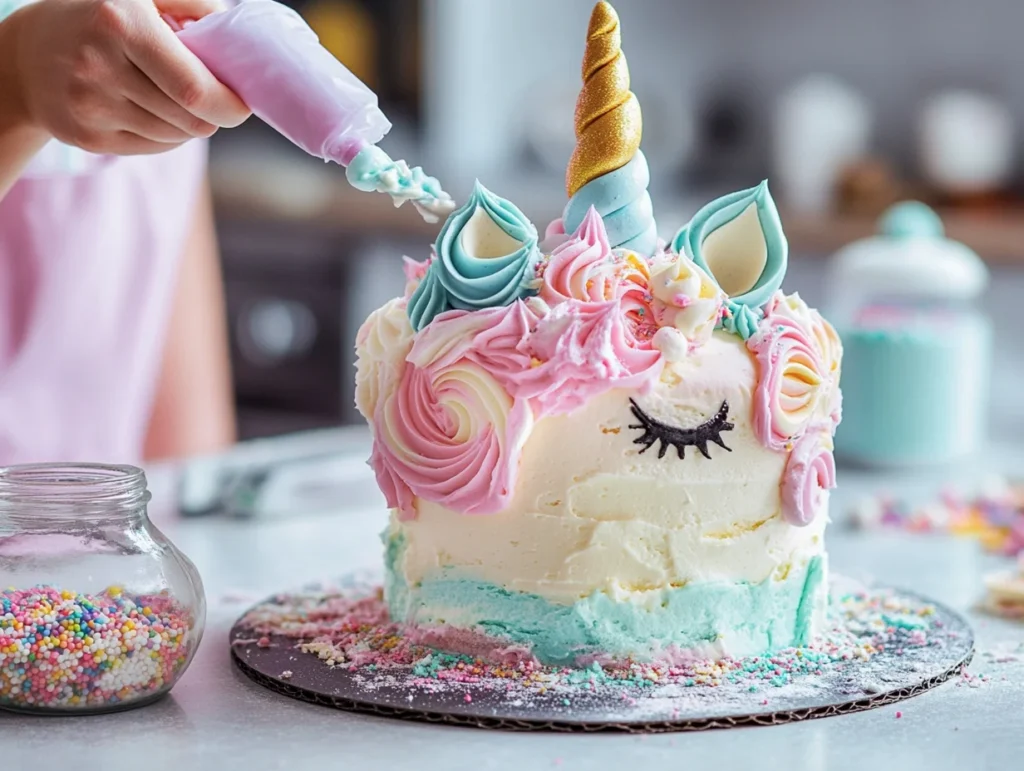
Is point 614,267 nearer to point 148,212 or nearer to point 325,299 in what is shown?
point 148,212

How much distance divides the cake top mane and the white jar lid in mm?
934

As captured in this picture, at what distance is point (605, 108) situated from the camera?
1.26 meters

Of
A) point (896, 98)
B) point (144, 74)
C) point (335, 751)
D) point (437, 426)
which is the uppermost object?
point (896, 98)

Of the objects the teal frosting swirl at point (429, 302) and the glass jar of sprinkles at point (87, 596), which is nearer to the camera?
the glass jar of sprinkles at point (87, 596)

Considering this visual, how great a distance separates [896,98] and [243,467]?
263 cm

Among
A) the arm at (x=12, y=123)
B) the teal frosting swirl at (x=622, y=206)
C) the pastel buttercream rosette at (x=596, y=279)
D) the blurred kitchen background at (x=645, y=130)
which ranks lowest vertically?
the pastel buttercream rosette at (x=596, y=279)

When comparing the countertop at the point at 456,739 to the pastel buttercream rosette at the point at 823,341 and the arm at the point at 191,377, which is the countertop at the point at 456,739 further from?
the arm at the point at 191,377

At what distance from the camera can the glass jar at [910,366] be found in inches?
85.3

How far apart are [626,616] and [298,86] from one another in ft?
1.60

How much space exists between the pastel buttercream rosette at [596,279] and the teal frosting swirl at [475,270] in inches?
0.8

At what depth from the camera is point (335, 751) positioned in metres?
1.00

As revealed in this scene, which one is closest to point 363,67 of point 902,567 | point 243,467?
point 243,467

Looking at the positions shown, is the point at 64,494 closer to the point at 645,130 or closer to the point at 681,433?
the point at 681,433

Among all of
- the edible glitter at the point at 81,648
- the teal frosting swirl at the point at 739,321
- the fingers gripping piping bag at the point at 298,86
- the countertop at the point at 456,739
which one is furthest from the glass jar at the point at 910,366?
the edible glitter at the point at 81,648
